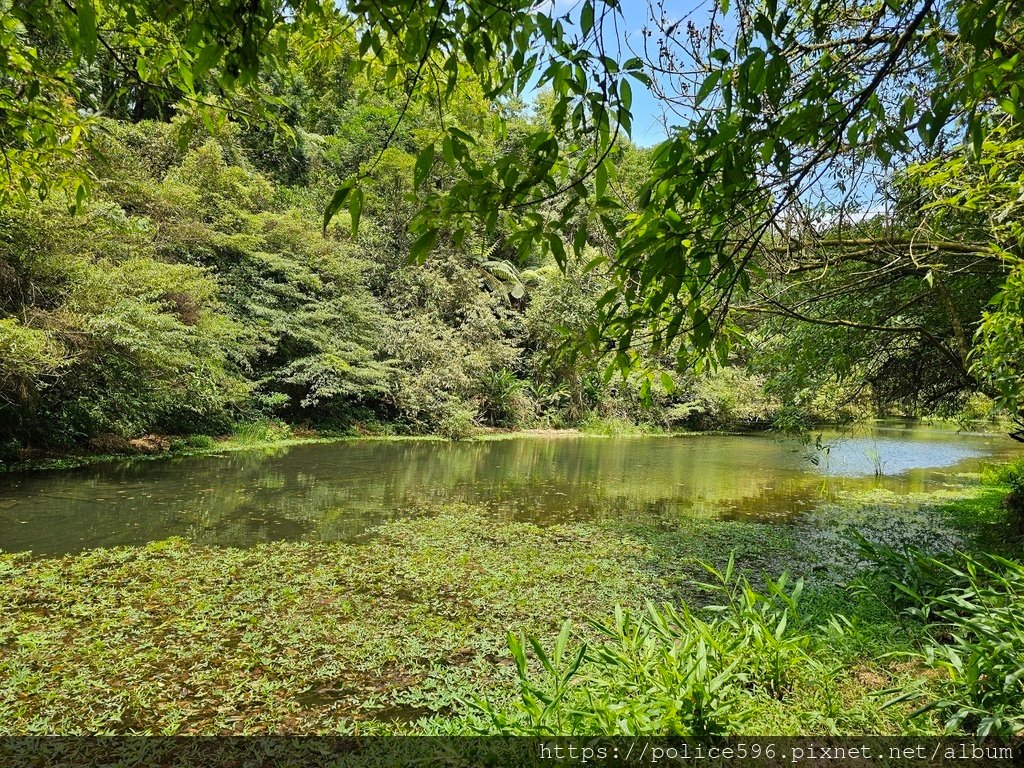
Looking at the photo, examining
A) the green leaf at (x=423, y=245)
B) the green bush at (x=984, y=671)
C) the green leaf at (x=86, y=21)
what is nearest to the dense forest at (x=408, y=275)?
the green leaf at (x=423, y=245)

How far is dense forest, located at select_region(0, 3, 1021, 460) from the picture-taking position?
1428 mm

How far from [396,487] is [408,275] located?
10973mm

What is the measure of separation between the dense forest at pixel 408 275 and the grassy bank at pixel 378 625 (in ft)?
5.34

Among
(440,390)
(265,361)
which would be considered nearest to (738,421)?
(440,390)

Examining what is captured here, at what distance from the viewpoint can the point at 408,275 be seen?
18391 mm

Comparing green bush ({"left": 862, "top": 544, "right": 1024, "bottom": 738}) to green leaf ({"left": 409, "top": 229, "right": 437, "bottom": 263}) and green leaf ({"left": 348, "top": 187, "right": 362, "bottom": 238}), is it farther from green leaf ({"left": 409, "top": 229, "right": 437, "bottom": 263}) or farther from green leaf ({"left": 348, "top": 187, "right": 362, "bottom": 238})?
green leaf ({"left": 348, "top": 187, "right": 362, "bottom": 238})

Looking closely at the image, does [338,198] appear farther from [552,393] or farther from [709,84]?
[552,393]

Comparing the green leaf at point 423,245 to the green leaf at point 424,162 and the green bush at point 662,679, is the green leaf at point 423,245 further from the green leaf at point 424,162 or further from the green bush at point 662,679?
the green bush at point 662,679

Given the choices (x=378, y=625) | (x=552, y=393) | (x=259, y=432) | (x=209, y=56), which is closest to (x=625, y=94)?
(x=209, y=56)

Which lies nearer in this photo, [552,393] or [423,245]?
[423,245]

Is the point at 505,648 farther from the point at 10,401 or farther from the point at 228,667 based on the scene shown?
the point at 10,401

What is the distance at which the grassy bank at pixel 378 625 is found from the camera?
8.72 feet

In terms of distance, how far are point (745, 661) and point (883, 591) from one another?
2.02m

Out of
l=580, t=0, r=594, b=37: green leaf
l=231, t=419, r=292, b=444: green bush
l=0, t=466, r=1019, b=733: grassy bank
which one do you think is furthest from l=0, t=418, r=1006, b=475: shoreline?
l=580, t=0, r=594, b=37: green leaf
